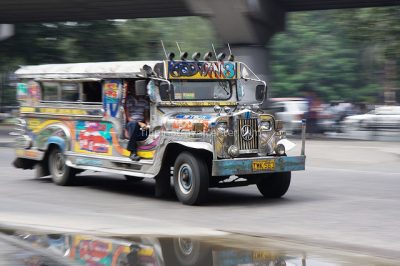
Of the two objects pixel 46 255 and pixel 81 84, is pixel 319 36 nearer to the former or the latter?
pixel 81 84

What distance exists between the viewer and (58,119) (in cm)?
1516

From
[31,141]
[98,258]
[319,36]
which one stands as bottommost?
[98,258]

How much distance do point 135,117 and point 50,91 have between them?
2.94 meters

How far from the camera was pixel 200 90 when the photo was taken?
13.3 metres

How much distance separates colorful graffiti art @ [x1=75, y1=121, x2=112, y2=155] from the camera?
45.4ft

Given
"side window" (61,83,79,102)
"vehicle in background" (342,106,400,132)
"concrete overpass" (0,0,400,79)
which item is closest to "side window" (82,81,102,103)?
"side window" (61,83,79,102)

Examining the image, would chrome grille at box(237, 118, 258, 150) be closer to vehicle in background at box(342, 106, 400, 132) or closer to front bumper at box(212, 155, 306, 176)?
front bumper at box(212, 155, 306, 176)

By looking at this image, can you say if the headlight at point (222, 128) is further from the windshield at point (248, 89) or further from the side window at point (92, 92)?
the side window at point (92, 92)

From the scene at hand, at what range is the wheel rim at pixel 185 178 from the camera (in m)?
12.1

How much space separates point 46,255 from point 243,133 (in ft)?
17.0

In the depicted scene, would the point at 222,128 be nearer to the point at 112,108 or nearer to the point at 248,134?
the point at 248,134

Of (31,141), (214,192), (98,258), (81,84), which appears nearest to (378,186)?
(214,192)

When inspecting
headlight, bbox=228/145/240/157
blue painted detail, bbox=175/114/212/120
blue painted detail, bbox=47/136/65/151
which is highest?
blue painted detail, bbox=175/114/212/120

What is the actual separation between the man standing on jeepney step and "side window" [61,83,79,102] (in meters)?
1.67
